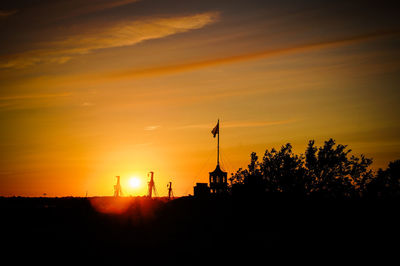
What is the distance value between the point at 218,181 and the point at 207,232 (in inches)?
375

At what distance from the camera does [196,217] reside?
107 ft

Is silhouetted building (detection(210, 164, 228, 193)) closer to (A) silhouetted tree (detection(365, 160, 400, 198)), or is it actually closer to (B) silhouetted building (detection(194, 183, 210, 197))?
(B) silhouetted building (detection(194, 183, 210, 197))

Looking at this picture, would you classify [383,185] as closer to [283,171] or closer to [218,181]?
[283,171]

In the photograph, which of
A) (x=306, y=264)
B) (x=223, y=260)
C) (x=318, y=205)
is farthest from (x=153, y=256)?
(x=318, y=205)

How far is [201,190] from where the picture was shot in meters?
38.6

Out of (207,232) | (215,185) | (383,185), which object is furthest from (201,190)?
(383,185)

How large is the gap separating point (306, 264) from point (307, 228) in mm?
5014

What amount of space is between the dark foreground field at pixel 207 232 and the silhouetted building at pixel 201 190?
8.73ft

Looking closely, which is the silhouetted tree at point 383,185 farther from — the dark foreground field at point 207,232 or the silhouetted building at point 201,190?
the silhouetted building at point 201,190

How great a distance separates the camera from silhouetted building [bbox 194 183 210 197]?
38.2m

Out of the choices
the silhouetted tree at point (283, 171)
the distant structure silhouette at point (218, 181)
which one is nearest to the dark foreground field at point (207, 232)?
the distant structure silhouette at point (218, 181)

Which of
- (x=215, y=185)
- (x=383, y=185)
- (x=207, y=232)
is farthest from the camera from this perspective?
(x=383, y=185)

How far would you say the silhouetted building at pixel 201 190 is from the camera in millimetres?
38250

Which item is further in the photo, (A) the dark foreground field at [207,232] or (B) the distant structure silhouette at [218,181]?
(B) the distant structure silhouette at [218,181]
